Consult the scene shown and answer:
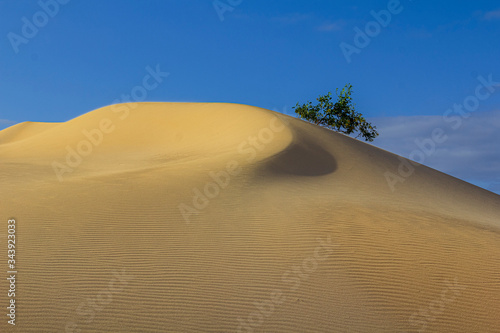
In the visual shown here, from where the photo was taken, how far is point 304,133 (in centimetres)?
2672

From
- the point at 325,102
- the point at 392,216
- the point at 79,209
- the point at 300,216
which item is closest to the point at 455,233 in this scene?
the point at 392,216

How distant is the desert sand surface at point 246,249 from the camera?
31.2 feet

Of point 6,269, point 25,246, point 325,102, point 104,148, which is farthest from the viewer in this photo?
point 325,102

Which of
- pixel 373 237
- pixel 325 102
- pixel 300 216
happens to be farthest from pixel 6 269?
pixel 325 102

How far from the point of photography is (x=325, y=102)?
4553 centimetres

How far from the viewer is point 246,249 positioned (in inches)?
482

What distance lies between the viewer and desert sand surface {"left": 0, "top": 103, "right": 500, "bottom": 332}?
9508 millimetres

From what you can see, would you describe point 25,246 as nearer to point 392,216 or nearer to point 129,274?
point 129,274

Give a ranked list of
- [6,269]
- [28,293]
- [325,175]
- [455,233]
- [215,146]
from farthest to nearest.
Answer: [215,146] < [325,175] < [455,233] < [6,269] < [28,293]

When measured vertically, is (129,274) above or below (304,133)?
below

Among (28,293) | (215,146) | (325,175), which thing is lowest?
(28,293)

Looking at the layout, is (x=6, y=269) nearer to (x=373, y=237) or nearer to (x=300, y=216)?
(x=300, y=216)

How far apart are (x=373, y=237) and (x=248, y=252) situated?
3387mm

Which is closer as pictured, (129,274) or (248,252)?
(129,274)
